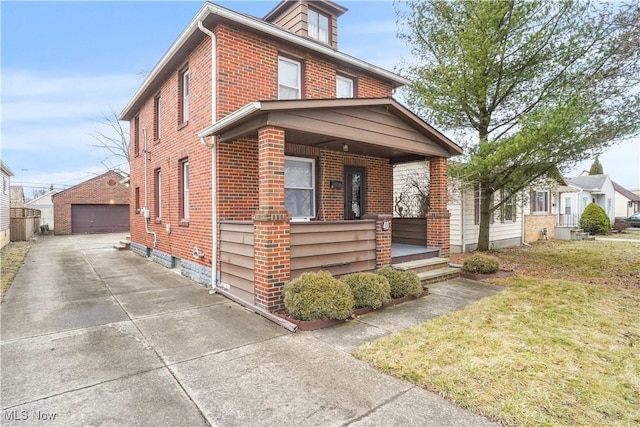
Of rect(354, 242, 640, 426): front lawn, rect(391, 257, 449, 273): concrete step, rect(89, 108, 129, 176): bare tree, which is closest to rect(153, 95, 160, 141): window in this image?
rect(391, 257, 449, 273): concrete step

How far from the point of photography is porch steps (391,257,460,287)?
24.2ft

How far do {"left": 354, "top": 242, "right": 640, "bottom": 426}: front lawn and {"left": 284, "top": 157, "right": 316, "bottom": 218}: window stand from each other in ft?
→ 13.5

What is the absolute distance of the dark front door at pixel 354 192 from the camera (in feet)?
30.2

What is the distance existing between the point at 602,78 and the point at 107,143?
28.0m

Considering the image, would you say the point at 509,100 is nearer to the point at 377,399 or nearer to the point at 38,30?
the point at 377,399

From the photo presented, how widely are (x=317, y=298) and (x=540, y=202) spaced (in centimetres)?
1755

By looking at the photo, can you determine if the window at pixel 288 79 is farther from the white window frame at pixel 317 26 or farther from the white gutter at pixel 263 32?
the white window frame at pixel 317 26

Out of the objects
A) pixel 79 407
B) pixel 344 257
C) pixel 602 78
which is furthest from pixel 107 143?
pixel 602 78

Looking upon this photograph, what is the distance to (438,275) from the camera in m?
7.65

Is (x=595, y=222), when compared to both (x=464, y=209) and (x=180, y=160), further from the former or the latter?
(x=180, y=160)

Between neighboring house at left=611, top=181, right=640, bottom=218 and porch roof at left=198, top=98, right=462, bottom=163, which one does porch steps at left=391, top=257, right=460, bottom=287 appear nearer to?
porch roof at left=198, top=98, right=462, bottom=163

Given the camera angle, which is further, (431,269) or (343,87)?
(343,87)

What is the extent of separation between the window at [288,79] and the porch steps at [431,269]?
470cm

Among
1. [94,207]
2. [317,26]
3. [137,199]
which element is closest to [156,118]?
[137,199]
